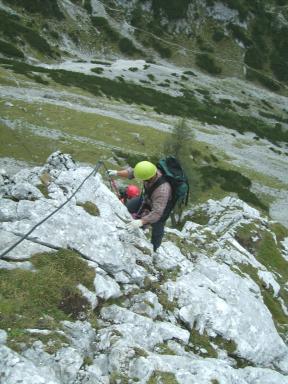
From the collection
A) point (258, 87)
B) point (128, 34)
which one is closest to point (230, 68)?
point (258, 87)

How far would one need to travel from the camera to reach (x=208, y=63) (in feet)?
408

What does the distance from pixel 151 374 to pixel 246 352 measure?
537cm

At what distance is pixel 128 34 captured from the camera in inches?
4771

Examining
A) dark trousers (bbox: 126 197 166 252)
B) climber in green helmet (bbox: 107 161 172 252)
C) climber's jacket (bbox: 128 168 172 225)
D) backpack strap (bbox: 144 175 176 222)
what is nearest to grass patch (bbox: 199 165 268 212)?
dark trousers (bbox: 126 197 166 252)

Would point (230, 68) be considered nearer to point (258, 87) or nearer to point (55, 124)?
point (258, 87)

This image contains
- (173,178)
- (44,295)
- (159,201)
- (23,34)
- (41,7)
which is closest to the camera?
(44,295)

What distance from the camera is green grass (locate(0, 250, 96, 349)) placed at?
9.05 meters

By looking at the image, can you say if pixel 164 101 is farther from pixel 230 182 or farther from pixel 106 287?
pixel 106 287

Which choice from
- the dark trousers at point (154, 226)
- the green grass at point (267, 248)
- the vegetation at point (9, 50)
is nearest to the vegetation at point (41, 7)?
the vegetation at point (9, 50)

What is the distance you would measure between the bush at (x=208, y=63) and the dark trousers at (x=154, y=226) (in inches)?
4468

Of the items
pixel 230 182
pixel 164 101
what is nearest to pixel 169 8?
pixel 164 101

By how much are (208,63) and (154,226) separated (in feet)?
385

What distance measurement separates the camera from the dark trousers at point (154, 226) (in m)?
14.8

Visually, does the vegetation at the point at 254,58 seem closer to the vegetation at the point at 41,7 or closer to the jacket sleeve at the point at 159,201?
the vegetation at the point at 41,7
